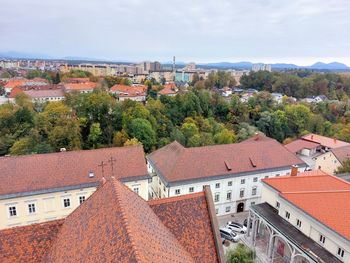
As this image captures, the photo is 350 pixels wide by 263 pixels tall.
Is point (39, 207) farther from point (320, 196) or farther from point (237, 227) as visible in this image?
point (320, 196)

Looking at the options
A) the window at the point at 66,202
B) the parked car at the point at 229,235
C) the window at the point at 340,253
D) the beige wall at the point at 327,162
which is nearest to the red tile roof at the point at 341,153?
the beige wall at the point at 327,162

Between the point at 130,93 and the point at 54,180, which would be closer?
the point at 54,180

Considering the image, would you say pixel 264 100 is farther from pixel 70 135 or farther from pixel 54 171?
pixel 54 171

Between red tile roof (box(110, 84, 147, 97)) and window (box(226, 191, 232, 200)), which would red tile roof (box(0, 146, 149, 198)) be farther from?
Answer: red tile roof (box(110, 84, 147, 97))

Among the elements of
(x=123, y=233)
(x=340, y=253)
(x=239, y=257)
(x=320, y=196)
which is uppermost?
(x=123, y=233)

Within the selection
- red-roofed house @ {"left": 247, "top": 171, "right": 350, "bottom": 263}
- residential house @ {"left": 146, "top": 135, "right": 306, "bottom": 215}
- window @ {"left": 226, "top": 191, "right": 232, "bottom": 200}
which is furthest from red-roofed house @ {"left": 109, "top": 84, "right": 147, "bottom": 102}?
red-roofed house @ {"left": 247, "top": 171, "right": 350, "bottom": 263}

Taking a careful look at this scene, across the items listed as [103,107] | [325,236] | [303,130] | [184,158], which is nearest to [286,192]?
[325,236]

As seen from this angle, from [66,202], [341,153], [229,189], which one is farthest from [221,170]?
[341,153]
